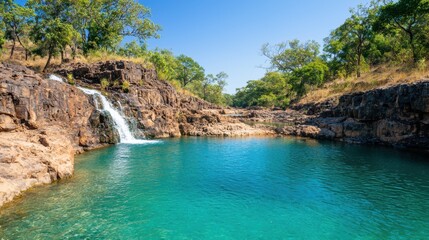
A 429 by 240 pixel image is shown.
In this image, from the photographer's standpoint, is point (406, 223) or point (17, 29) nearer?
point (406, 223)

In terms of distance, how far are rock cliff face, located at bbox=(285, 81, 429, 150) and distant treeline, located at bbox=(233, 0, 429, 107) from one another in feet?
19.1

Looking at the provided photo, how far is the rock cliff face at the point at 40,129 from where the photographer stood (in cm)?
1303

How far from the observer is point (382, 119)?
94.1 ft

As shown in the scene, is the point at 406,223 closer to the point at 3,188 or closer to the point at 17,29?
the point at 3,188

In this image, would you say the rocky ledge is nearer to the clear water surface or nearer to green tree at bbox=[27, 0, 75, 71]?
the clear water surface

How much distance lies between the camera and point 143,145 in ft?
89.9

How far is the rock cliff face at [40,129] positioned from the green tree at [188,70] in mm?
61158

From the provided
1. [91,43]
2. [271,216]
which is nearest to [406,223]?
[271,216]

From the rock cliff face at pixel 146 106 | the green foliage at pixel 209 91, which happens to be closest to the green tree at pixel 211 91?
the green foliage at pixel 209 91

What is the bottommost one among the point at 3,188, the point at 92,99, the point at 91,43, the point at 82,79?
the point at 3,188

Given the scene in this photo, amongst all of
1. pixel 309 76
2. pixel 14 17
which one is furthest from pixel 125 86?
pixel 309 76

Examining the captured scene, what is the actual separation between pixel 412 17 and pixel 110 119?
128ft

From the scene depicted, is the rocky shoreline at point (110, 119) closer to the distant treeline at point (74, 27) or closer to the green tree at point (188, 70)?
the distant treeline at point (74, 27)

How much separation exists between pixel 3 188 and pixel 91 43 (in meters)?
41.5
